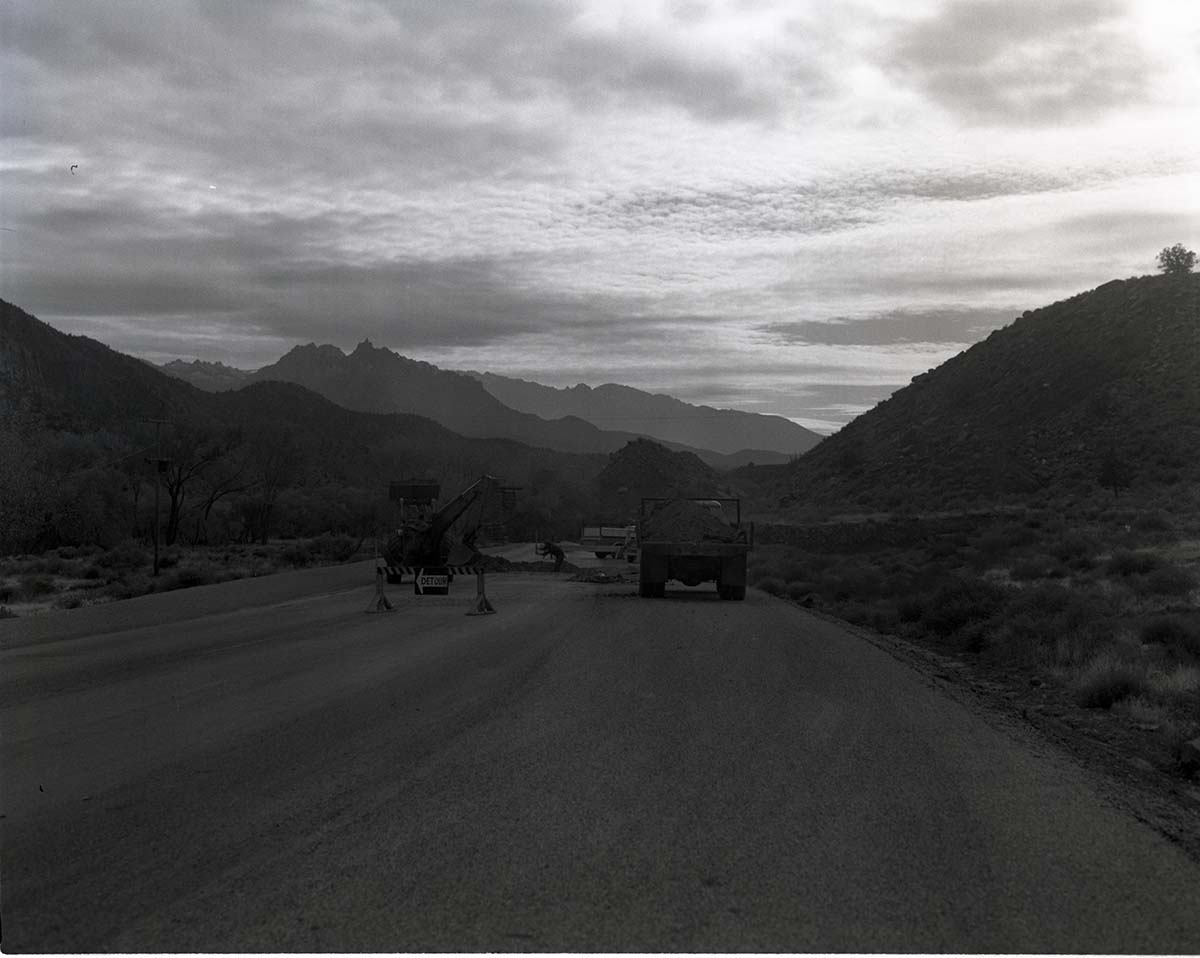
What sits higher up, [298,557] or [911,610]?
[911,610]

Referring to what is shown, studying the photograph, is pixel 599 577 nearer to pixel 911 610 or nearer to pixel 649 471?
pixel 911 610

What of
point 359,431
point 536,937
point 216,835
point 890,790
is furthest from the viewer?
point 359,431

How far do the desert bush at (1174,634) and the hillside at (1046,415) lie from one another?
50.1 metres

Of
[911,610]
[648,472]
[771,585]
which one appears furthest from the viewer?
[648,472]

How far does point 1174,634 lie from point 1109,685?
3946 mm

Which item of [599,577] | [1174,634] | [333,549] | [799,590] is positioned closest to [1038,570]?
[799,590]

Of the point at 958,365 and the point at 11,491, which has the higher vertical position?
the point at 958,365

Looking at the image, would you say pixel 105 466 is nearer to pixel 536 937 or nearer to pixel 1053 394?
pixel 1053 394

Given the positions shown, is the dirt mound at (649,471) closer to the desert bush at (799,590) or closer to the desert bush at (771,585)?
the desert bush at (771,585)

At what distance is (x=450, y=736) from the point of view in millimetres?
9828

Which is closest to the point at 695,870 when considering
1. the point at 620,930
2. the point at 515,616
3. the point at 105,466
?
the point at 620,930

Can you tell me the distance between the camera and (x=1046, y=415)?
80750 mm

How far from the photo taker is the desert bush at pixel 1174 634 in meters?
15.6

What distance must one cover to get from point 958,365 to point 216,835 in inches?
3981
